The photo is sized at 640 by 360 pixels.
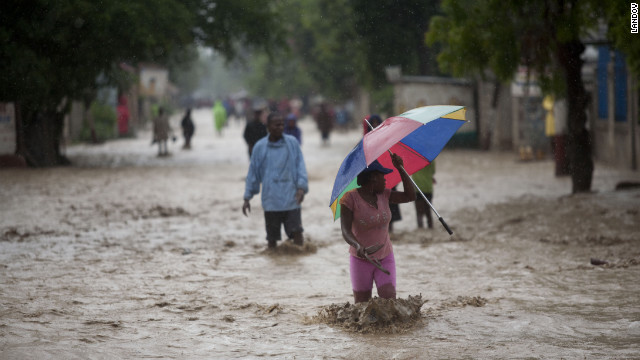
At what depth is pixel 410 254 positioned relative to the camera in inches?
389

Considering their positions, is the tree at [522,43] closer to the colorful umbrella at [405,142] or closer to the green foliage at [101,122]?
the colorful umbrella at [405,142]

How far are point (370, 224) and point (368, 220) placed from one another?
34 millimetres

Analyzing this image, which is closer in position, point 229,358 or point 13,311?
point 229,358

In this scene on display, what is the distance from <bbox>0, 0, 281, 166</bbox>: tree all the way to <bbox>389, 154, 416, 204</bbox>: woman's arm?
542 inches

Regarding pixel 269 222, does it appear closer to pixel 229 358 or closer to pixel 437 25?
pixel 229 358

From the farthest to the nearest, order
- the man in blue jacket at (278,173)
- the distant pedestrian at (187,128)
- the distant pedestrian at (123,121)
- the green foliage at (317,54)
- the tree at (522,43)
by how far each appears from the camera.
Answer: the distant pedestrian at (123,121), the green foliage at (317,54), the distant pedestrian at (187,128), the tree at (522,43), the man in blue jacket at (278,173)

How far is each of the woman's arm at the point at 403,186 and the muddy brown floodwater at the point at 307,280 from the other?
0.81 m

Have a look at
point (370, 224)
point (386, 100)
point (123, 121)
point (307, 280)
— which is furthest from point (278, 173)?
point (123, 121)

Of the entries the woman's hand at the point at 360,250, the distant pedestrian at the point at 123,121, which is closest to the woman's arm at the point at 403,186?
the woman's hand at the point at 360,250

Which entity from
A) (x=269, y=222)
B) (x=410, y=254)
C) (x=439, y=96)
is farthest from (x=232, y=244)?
(x=439, y=96)

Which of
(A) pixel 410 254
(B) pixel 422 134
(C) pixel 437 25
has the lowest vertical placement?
(A) pixel 410 254

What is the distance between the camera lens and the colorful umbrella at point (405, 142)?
552 centimetres

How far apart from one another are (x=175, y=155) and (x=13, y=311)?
839 inches

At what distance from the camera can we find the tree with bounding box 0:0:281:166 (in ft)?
62.3
